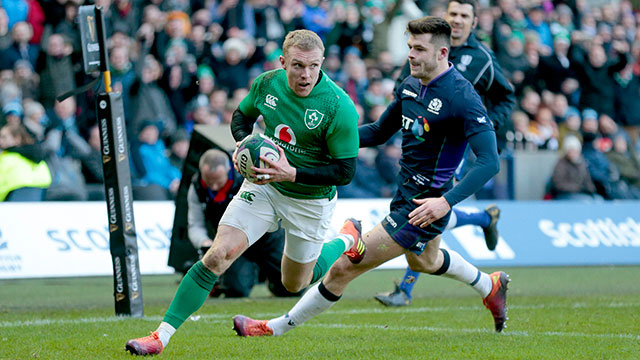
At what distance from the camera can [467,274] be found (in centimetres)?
759

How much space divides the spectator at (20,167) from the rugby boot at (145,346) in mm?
6743

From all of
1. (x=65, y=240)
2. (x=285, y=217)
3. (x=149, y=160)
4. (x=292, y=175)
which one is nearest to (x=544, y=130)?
(x=149, y=160)

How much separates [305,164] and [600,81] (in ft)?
48.6

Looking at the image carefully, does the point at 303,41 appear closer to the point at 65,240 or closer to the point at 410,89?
the point at 410,89

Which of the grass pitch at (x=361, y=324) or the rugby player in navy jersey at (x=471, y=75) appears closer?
the grass pitch at (x=361, y=324)

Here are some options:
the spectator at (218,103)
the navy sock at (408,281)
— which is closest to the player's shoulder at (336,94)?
the navy sock at (408,281)

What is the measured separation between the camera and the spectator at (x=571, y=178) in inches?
616

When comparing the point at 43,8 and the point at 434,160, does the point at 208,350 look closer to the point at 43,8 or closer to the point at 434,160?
the point at 434,160

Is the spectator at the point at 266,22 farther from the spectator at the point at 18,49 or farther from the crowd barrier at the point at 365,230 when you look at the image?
the crowd barrier at the point at 365,230

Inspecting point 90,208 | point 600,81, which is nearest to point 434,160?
point 90,208

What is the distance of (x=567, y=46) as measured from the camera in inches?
796

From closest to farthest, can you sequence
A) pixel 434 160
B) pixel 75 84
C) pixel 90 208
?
pixel 434 160 < pixel 90 208 < pixel 75 84

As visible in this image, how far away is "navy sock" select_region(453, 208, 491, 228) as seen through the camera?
9.30m

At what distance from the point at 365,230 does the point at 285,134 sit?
6.46 metres
